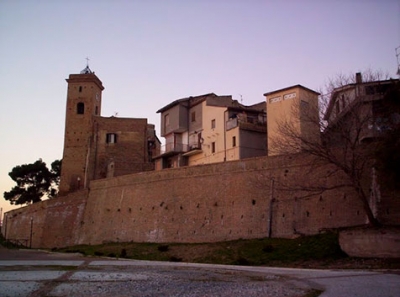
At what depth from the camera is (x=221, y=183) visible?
30.6m

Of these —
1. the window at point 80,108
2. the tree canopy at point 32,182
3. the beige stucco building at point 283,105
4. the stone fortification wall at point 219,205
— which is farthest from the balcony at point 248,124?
the tree canopy at point 32,182

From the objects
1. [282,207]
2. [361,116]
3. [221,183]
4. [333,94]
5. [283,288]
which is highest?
[333,94]

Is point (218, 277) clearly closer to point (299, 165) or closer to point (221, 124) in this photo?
point (299, 165)

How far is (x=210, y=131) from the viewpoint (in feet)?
139

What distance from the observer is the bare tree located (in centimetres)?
2248

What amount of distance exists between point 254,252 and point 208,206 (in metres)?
7.49

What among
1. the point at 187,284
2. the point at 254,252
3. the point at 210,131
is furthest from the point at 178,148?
the point at 187,284

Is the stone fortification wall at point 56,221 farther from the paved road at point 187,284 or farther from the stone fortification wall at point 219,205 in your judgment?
the paved road at point 187,284

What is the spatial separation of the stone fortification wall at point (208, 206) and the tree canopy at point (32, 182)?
16938 mm

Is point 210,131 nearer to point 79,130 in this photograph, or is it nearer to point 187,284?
point 79,130

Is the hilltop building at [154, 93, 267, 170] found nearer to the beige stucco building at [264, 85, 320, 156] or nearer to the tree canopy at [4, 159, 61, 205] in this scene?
the beige stucco building at [264, 85, 320, 156]

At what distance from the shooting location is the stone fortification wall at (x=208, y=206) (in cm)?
2551

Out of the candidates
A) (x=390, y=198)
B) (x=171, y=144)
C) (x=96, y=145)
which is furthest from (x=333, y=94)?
(x=96, y=145)

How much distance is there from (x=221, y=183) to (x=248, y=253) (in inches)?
300
